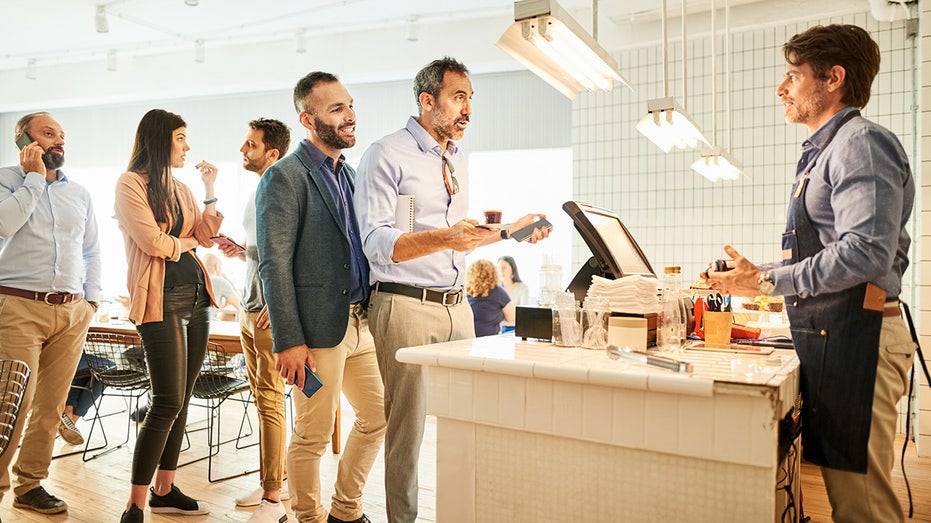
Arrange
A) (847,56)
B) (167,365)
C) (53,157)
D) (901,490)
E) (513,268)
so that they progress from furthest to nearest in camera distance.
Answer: (513,268) → (901,490) → (53,157) → (167,365) → (847,56)

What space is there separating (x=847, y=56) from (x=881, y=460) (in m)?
1.02

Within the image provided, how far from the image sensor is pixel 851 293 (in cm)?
166

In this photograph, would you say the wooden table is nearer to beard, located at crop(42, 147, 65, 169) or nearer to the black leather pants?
the black leather pants

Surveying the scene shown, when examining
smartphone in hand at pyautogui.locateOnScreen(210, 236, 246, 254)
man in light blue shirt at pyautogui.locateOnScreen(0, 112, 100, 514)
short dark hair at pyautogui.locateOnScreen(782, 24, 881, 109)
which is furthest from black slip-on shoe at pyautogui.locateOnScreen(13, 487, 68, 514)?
short dark hair at pyautogui.locateOnScreen(782, 24, 881, 109)

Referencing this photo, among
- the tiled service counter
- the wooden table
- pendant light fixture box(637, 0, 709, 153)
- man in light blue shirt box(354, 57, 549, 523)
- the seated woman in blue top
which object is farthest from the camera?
the seated woman in blue top

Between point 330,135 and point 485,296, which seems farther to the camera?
point 485,296

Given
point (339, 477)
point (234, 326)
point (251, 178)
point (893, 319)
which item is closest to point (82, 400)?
point (234, 326)

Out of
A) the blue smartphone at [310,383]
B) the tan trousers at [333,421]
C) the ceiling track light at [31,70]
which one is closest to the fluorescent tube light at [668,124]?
the tan trousers at [333,421]

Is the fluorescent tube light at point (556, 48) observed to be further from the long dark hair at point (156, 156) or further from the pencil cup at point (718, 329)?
the long dark hair at point (156, 156)

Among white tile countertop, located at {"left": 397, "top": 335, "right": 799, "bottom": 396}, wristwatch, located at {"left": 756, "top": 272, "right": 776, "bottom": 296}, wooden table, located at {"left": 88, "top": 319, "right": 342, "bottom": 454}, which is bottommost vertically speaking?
wooden table, located at {"left": 88, "top": 319, "right": 342, "bottom": 454}

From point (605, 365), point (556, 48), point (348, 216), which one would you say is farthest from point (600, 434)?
point (348, 216)

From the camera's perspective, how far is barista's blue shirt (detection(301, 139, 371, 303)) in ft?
7.80

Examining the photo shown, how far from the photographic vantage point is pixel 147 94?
7.62 meters

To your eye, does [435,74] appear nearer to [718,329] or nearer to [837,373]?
[718,329]
